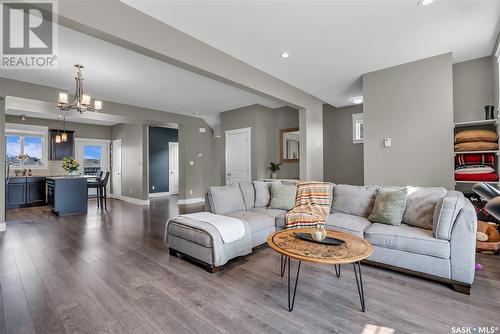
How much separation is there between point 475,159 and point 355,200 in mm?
1802

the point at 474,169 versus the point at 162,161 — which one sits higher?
the point at 162,161

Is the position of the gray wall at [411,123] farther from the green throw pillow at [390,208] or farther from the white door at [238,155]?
the white door at [238,155]

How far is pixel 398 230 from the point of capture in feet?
8.59

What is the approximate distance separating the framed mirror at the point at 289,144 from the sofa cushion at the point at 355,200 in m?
2.64

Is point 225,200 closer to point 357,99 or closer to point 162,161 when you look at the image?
point 357,99

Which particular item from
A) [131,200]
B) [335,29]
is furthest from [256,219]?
[131,200]

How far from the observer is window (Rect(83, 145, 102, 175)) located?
8.68 metres

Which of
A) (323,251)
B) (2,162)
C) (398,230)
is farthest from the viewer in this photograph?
(2,162)

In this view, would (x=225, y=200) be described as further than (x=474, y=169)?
Yes

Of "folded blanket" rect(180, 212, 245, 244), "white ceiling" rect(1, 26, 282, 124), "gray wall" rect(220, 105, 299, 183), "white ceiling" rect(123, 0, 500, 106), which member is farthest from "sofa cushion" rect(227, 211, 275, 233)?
"gray wall" rect(220, 105, 299, 183)

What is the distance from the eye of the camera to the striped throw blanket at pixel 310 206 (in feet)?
10.6

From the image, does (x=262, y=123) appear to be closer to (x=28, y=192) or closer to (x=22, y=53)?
(x=22, y=53)

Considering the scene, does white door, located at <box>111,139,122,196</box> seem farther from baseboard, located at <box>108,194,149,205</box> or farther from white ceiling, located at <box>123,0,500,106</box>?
white ceiling, located at <box>123,0,500,106</box>

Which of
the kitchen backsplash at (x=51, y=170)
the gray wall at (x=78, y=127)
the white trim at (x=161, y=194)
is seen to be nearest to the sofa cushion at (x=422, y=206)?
the white trim at (x=161, y=194)
